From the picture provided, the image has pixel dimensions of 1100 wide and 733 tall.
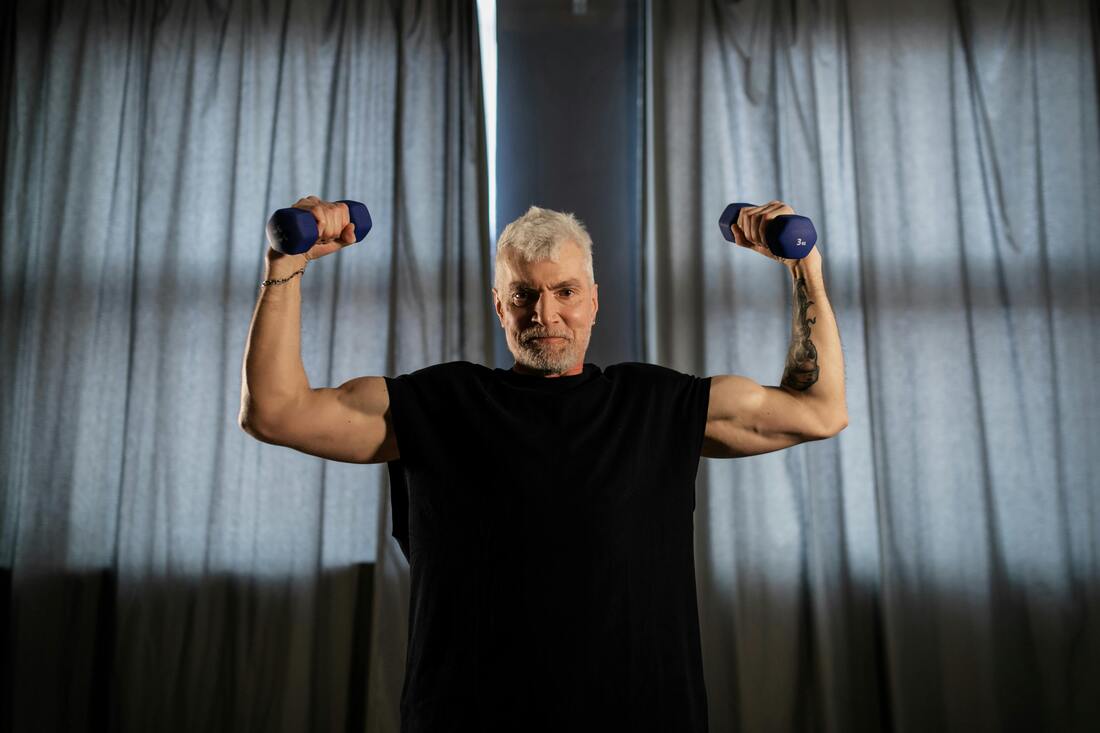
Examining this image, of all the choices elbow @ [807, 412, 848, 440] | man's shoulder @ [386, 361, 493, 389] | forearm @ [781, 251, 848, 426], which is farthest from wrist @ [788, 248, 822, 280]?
man's shoulder @ [386, 361, 493, 389]

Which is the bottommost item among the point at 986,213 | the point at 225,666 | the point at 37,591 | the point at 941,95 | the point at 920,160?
the point at 225,666

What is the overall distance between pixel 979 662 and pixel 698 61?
1959mm

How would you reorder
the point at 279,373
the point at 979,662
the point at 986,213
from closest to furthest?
the point at 279,373 < the point at 979,662 < the point at 986,213

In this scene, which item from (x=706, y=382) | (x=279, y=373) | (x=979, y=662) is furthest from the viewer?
(x=979, y=662)

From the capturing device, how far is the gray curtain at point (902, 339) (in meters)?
2.34

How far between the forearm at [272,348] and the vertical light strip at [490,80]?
143cm

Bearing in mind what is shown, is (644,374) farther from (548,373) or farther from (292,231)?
(292,231)

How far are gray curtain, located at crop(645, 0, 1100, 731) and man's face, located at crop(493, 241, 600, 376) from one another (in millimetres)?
1158

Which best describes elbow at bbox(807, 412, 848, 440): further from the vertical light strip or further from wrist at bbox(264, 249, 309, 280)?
the vertical light strip

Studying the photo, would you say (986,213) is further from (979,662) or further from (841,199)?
(979,662)

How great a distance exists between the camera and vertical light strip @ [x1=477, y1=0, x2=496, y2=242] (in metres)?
2.59

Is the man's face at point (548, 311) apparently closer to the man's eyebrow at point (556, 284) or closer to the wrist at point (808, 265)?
the man's eyebrow at point (556, 284)

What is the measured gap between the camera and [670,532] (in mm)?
1223

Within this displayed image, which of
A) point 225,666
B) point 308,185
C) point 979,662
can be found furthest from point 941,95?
point 225,666
